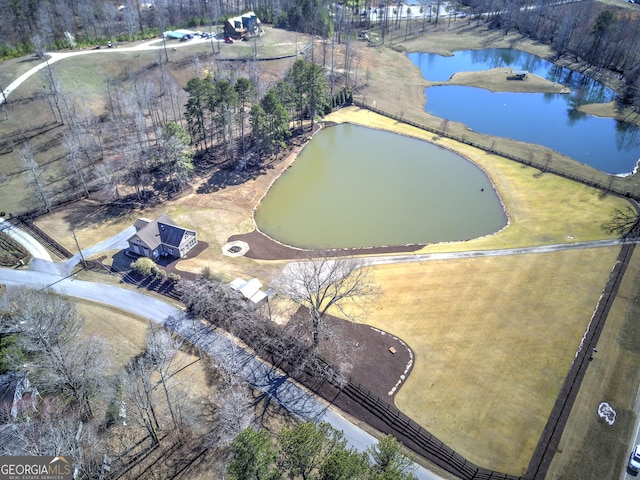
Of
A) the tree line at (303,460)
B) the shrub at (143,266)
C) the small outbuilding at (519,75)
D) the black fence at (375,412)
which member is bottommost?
the black fence at (375,412)

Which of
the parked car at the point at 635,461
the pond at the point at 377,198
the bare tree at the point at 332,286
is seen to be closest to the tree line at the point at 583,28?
the pond at the point at 377,198

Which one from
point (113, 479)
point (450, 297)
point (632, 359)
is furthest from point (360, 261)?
point (113, 479)

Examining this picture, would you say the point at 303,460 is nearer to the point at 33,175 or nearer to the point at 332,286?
the point at 332,286

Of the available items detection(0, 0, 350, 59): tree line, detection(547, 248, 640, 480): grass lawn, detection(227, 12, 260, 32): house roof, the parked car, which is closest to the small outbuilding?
detection(0, 0, 350, 59): tree line

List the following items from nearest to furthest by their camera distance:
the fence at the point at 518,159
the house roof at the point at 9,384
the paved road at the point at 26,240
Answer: the house roof at the point at 9,384 → the paved road at the point at 26,240 → the fence at the point at 518,159

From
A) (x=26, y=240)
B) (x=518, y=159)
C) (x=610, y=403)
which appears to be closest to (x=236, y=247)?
(x=26, y=240)

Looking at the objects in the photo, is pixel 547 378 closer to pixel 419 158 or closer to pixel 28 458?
pixel 28 458

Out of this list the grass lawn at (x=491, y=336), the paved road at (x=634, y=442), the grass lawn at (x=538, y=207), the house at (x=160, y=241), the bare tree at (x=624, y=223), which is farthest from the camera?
the bare tree at (x=624, y=223)

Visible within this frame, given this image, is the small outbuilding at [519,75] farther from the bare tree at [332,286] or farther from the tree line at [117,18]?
the bare tree at [332,286]
